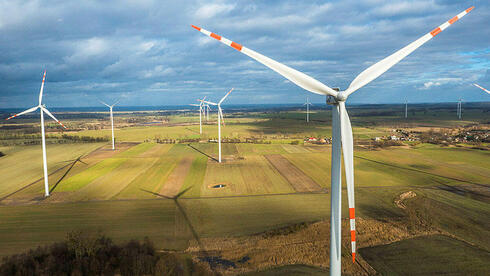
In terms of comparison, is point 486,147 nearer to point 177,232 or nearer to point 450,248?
point 450,248

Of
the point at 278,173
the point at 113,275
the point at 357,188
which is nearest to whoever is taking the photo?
the point at 113,275

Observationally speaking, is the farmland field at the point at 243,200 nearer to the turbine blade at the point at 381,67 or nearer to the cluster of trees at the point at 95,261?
the cluster of trees at the point at 95,261

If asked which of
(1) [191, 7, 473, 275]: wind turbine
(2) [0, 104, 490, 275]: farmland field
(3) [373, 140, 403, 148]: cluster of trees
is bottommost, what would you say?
(2) [0, 104, 490, 275]: farmland field

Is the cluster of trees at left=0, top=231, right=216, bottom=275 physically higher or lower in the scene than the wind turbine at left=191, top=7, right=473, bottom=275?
lower

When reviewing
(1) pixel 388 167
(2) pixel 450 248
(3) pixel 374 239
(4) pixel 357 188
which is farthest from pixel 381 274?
(1) pixel 388 167

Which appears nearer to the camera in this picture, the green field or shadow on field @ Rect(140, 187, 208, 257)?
the green field

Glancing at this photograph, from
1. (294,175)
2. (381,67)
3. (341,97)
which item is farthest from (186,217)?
(381,67)

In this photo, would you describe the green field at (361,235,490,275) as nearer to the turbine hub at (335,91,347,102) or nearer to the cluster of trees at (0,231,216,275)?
the cluster of trees at (0,231,216,275)

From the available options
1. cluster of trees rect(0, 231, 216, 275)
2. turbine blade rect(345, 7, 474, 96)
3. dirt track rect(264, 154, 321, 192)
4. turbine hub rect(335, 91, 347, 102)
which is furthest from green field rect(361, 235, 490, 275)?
dirt track rect(264, 154, 321, 192)
